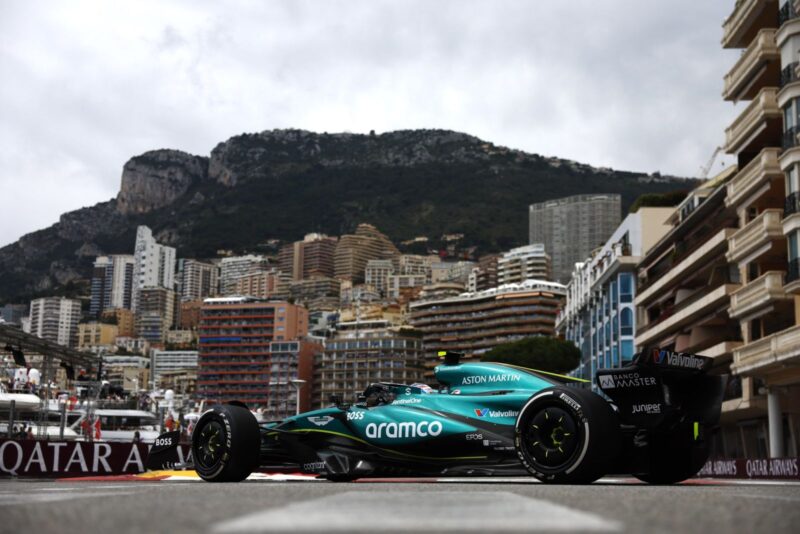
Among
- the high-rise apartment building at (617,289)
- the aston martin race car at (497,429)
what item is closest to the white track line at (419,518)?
the aston martin race car at (497,429)

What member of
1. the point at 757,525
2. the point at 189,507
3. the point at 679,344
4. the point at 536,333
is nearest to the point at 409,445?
the point at 189,507

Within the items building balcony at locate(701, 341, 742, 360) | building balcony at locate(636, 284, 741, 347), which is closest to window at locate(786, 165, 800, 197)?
building balcony at locate(636, 284, 741, 347)

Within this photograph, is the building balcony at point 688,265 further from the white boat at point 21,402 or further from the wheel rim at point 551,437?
the wheel rim at point 551,437

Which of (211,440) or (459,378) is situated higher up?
(459,378)

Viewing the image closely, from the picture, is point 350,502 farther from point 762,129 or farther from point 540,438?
point 762,129

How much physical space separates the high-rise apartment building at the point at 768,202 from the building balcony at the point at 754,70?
4 cm

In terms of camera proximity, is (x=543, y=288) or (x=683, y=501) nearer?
(x=683, y=501)

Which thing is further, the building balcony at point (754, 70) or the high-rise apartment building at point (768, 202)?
the building balcony at point (754, 70)

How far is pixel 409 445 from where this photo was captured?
1191 cm

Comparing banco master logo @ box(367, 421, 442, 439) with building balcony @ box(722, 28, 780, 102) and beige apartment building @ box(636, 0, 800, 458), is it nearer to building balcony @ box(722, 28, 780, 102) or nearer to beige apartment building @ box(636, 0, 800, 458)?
beige apartment building @ box(636, 0, 800, 458)

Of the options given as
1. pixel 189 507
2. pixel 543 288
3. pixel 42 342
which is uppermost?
pixel 543 288

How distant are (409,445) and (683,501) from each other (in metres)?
5.93

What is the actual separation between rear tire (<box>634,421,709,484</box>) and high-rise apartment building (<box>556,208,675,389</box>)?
58.1m

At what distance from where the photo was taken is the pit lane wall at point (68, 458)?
22.7 m
